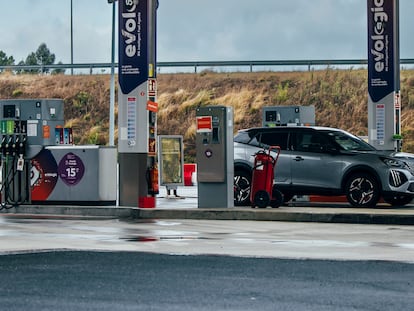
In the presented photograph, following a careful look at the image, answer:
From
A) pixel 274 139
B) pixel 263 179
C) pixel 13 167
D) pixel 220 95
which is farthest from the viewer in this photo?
pixel 220 95

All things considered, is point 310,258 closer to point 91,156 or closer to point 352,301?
point 352,301

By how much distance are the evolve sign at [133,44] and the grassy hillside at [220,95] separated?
32309 millimetres

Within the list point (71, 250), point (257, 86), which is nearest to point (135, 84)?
point (71, 250)

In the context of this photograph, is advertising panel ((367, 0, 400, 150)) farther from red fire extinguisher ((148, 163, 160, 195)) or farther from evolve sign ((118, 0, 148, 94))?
red fire extinguisher ((148, 163, 160, 195))

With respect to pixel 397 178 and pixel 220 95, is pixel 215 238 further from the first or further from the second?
pixel 220 95

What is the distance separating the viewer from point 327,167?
2347 cm

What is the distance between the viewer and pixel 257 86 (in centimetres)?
6316

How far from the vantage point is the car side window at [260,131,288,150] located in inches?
949

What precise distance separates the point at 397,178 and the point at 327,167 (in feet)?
4.81

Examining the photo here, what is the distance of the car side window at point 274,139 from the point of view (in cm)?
2409

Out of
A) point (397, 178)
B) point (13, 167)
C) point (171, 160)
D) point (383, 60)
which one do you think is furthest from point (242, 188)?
point (171, 160)

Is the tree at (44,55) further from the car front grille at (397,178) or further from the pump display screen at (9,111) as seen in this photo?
the car front grille at (397,178)

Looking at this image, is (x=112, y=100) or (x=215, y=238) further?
(x=112, y=100)

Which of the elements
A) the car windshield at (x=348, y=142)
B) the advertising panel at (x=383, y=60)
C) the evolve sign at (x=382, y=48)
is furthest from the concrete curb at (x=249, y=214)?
the evolve sign at (x=382, y=48)
